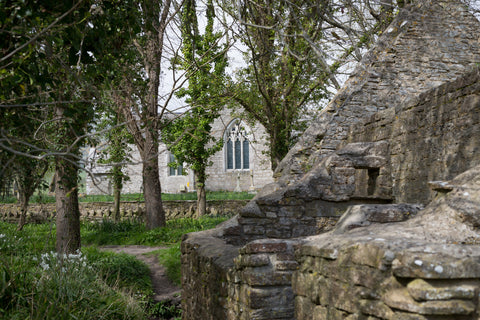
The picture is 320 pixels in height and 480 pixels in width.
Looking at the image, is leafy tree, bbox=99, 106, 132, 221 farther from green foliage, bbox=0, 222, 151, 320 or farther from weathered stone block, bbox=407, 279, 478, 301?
weathered stone block, bbox=407, 279, 478, 301

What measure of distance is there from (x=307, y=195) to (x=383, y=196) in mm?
1219

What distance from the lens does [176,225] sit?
15984 millimetres

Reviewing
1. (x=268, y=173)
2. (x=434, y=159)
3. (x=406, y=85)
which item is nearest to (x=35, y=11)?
(x=434, y=159)

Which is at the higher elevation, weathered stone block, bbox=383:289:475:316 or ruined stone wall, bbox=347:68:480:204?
ruined stone wall, bbox=347:68:480:204

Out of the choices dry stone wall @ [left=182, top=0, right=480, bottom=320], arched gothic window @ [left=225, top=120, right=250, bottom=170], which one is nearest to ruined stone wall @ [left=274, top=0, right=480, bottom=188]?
dry stone wall @ [left=182, top=0, right=480, bottom=320]

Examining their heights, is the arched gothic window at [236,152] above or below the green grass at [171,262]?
above

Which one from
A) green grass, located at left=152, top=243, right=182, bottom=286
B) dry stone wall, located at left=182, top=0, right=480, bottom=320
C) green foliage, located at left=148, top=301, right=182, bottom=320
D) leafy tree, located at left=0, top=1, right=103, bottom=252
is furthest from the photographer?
green grass, located at left=152, top=243, right=182, bottom=286

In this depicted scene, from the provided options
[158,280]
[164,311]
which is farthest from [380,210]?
[158,280]

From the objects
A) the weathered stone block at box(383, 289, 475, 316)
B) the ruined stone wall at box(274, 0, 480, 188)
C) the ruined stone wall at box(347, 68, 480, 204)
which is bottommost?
the weathered stone block at box(383, 289, 475, 316)

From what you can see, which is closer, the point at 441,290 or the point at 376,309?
the point at 441,290

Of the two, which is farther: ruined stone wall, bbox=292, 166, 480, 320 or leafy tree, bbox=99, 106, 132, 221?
leafy tree, bbox=99, 106, 132, 221

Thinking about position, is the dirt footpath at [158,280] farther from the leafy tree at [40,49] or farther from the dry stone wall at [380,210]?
the leafy tree at [40,49]

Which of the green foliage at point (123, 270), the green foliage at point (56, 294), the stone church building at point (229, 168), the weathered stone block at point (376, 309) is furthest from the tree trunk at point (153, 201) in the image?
the stone church building at point (229, 168)

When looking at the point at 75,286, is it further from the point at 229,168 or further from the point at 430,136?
the point at 229,168
